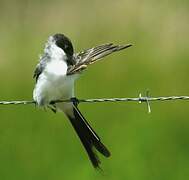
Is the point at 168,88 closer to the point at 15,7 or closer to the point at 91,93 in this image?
the point at 91,93

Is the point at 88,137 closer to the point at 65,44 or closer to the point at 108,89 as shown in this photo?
the point at 65,44

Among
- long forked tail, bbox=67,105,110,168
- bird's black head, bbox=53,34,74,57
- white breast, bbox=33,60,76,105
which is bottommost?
long forked tail, bbox=67,105,110,168

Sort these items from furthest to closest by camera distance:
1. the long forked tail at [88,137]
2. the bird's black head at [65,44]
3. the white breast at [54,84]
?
the long forked tail at [88,137] < the bird's black head at [65,44] < the white breast at [54,84]

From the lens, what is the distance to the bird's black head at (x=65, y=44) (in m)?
7.79

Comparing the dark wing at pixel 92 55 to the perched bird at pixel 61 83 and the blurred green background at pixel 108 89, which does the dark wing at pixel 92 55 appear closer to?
the perched bird at pixel 61 83

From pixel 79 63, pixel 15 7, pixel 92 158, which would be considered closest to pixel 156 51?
pixel 15 7

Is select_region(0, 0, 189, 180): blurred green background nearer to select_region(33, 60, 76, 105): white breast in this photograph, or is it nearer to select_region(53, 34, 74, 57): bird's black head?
select_region(33, 60, 76, 105): white breast

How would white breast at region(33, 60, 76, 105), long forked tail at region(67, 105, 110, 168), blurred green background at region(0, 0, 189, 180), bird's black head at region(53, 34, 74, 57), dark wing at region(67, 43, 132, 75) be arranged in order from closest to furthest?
dark wing at region(67, 43, 132, 75), white breast at region(33, 60, 76, 105), bird's black head at region(53, 34, 74, 57), long forked tail at region(67, 105, 110, 168), blurred green background at region(0, 0, 189, 180)

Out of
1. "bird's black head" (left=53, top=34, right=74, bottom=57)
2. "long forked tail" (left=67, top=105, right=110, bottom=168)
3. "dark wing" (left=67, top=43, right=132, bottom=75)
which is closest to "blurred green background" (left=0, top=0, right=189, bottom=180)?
"long forked tail" (left=67, top=105, right=110, bottom=168)

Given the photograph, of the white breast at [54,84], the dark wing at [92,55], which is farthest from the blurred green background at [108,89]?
the dark wing at [92,55]

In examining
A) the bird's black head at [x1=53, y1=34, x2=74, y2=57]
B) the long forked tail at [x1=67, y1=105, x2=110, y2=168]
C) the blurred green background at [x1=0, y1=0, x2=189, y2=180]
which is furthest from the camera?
the blurred green background at [x1=0, y1=0, x2=189, y2=180]

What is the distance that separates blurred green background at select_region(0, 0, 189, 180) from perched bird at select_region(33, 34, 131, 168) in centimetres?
111

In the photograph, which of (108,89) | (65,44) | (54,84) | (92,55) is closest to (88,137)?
(54,84)

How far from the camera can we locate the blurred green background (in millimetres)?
9367
